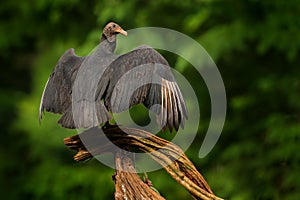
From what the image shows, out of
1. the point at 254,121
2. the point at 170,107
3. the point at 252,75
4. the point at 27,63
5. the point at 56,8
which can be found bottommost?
the point at 170,107

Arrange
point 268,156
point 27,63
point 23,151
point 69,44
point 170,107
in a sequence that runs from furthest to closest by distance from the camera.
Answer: point 27,63 → point 23,151 → point 69,44 → point 268,156 → point 170,107

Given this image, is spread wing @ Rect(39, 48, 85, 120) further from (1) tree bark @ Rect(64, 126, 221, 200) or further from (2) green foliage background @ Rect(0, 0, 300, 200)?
(2) green foliage background @ Rect(0, 0, 300, 200)

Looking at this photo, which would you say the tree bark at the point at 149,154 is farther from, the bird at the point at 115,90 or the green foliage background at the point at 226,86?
the green foliage background at the point at 226,86

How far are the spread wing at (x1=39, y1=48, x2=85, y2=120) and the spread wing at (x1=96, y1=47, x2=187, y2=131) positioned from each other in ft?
0.55

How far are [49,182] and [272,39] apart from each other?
7.96 ft

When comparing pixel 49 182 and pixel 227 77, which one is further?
pixel 49 182

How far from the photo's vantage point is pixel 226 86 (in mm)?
6121

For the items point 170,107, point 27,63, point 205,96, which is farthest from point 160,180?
point 27,63

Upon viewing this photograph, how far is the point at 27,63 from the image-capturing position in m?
9.52

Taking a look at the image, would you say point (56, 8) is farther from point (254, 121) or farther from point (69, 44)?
point (254, 121)

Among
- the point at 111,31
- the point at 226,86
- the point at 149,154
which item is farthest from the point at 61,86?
the point at 226,86

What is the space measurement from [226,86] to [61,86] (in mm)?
3550

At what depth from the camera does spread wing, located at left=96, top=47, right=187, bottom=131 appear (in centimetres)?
245

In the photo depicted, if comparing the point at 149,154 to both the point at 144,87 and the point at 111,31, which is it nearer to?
the point at 144,87
